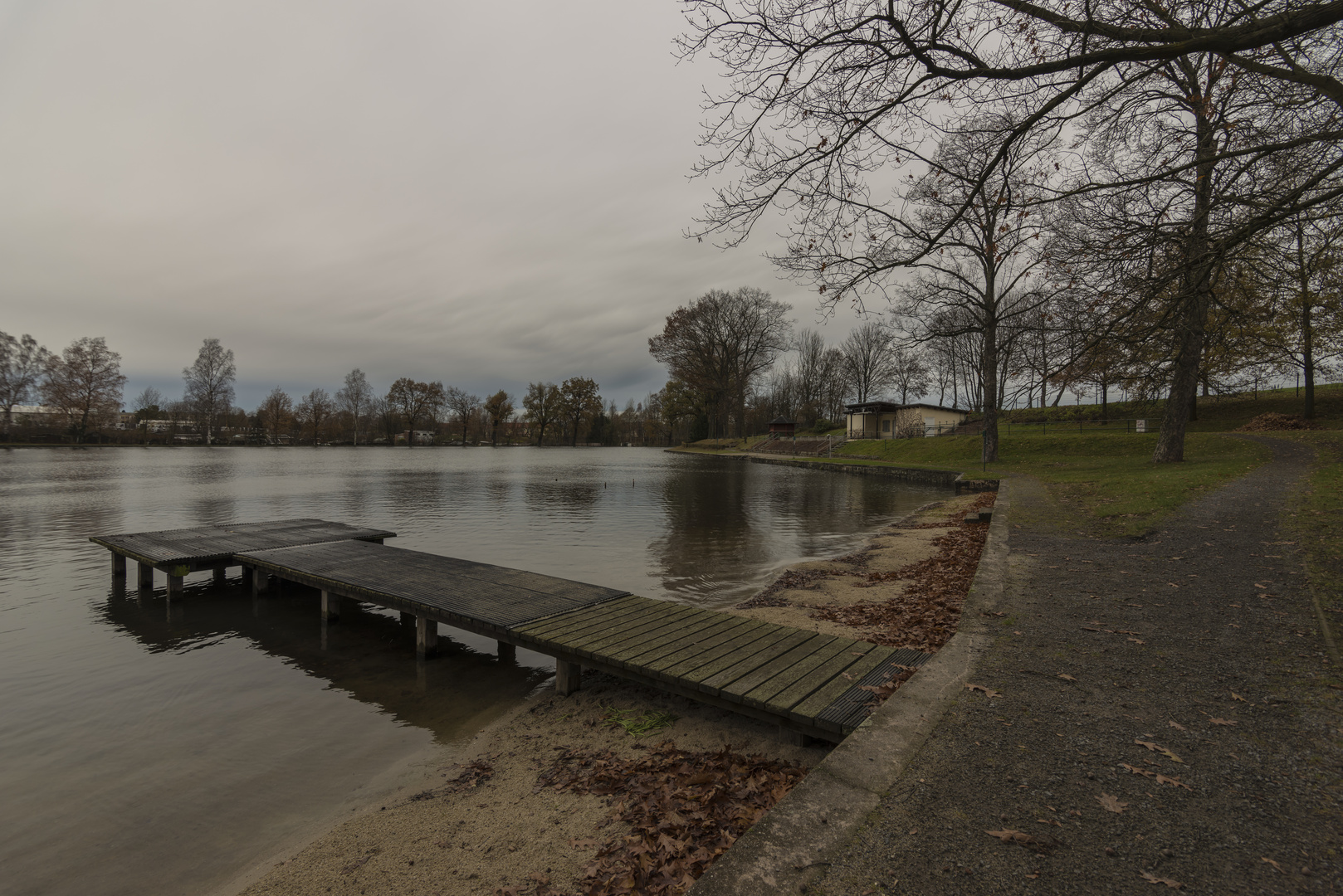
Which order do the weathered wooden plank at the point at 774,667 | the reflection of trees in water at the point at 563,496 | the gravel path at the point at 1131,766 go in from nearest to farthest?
the gravel path at the point at 1131,766
the weathered wooden plank at the point at 774,667
the reflection of trees in water at the point at 563,496

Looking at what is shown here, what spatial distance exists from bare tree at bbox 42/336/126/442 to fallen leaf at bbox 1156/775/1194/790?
91.5m

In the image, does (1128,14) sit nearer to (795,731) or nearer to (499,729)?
(795,731)

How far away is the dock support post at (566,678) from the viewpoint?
5793 millimetres

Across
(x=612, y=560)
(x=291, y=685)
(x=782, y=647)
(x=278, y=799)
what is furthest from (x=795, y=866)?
(x=612, y=560)

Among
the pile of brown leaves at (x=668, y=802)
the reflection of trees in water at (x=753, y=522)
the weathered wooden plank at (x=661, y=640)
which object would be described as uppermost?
the weathered wooden plank at (x=661, y=640)

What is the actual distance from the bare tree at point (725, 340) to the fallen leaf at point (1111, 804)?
60.8m

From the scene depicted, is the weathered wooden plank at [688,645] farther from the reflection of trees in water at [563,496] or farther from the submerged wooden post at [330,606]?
the reflection of trees in water at [563,496]

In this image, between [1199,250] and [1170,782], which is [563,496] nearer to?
[1199,250]

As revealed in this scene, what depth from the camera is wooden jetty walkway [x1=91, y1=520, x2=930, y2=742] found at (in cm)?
437

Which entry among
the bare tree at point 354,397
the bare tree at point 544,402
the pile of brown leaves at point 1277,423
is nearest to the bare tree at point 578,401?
the bare tree at point 544,402

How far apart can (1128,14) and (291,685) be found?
10.5 m

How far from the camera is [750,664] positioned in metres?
4.94

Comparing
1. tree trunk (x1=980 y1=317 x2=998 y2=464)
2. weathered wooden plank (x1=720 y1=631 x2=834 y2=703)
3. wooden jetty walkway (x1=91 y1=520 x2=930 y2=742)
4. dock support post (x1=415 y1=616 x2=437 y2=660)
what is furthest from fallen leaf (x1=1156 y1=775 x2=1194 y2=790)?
tree trunk (x1=980 y1=317 x2=998 y2=464)

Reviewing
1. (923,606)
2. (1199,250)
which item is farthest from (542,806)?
(1199,250)
